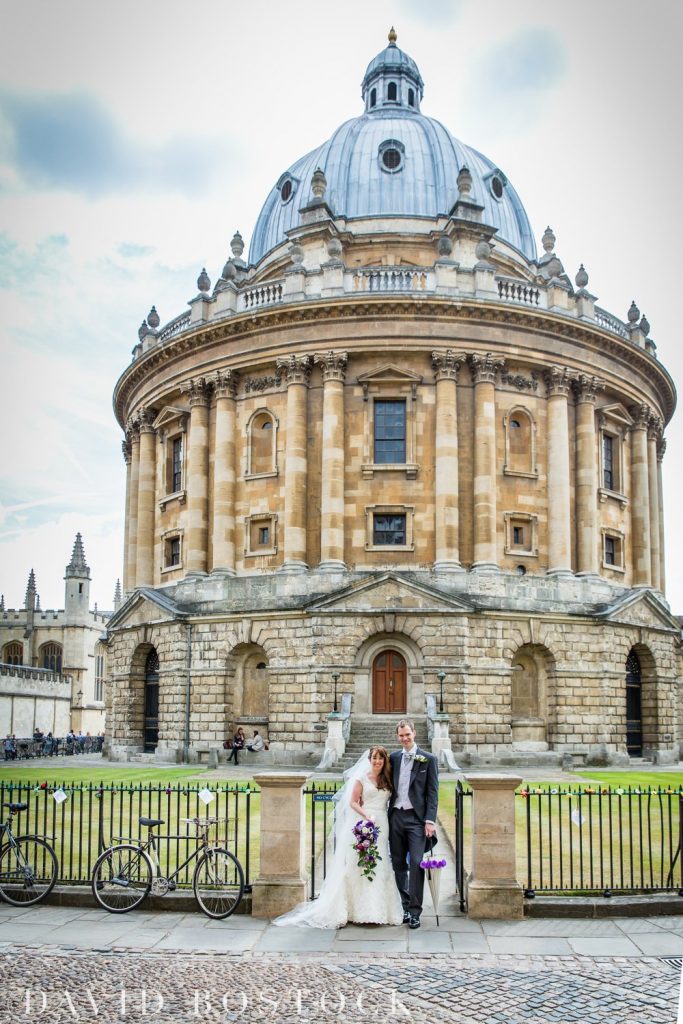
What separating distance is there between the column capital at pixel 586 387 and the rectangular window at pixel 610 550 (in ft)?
20.5

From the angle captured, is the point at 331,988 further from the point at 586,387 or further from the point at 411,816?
the point at 586,387

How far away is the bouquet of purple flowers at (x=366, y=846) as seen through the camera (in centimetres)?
1156

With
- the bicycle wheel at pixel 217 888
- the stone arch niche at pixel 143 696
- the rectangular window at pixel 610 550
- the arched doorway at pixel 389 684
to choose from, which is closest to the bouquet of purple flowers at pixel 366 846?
the bicycle wheel at pixel 217 888

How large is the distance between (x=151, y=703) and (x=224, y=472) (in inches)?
430

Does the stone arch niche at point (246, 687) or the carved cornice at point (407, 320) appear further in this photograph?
the carved cornice at point (407, 320)

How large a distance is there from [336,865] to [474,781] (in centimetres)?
204

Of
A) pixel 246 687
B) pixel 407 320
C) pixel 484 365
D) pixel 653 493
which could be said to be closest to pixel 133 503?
pixel 246 687

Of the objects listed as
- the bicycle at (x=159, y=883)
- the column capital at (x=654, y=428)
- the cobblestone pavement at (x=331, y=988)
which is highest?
the column capital at (x=654, y=428)

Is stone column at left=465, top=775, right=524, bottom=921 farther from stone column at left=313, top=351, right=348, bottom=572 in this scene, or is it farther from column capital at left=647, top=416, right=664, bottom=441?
column capital at left=647, top=416, right=664, bottom=441

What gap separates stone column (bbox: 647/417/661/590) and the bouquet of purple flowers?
122ft

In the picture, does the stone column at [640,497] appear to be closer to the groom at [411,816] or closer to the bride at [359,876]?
the groom at [411,816]

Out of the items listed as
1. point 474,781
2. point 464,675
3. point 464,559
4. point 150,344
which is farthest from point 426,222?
point 474,781

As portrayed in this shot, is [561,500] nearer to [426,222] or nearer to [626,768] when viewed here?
[626,768]

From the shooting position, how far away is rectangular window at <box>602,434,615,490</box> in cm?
4372
